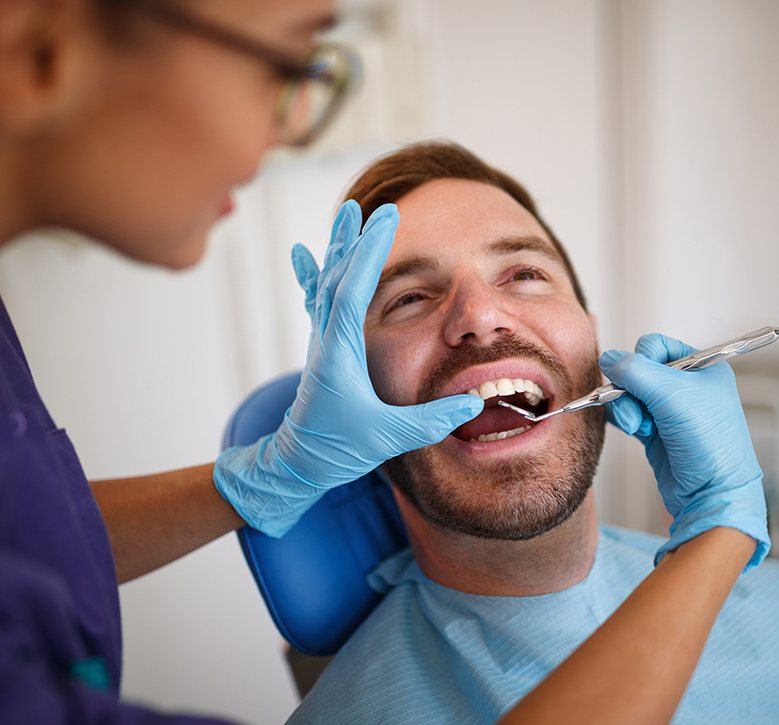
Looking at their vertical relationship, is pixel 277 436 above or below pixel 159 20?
below

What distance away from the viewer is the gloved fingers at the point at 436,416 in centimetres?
94

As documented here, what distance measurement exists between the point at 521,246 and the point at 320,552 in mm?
663

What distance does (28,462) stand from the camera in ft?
2.24

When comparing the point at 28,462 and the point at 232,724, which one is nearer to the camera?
the point at 232,724

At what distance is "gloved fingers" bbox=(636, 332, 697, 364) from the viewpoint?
1009 millimetres

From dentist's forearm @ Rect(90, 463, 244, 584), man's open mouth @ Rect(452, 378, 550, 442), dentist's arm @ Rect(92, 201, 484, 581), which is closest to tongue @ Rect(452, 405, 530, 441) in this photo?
man's open mouth @ Rect(452, 378, 550, 442)

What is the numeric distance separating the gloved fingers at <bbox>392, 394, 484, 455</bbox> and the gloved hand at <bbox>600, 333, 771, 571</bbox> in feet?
0.70

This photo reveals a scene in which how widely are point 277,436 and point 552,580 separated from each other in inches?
20.7

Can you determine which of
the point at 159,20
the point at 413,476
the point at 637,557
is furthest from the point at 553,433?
the point at 159,20

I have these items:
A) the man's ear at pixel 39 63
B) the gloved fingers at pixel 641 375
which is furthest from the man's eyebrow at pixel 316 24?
the gloved fingers at pixel 641 375

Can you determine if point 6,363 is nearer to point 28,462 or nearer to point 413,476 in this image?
point 28,462

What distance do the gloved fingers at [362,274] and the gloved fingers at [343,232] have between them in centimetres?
6

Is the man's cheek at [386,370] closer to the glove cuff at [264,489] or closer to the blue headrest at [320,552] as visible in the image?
the glove cuff at [264,489]

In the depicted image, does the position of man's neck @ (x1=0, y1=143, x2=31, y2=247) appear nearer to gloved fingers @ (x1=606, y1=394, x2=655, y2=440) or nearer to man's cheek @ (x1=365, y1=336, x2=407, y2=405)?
man's cheek @ (x1=365, y1=336, x2=407, y2=405)
